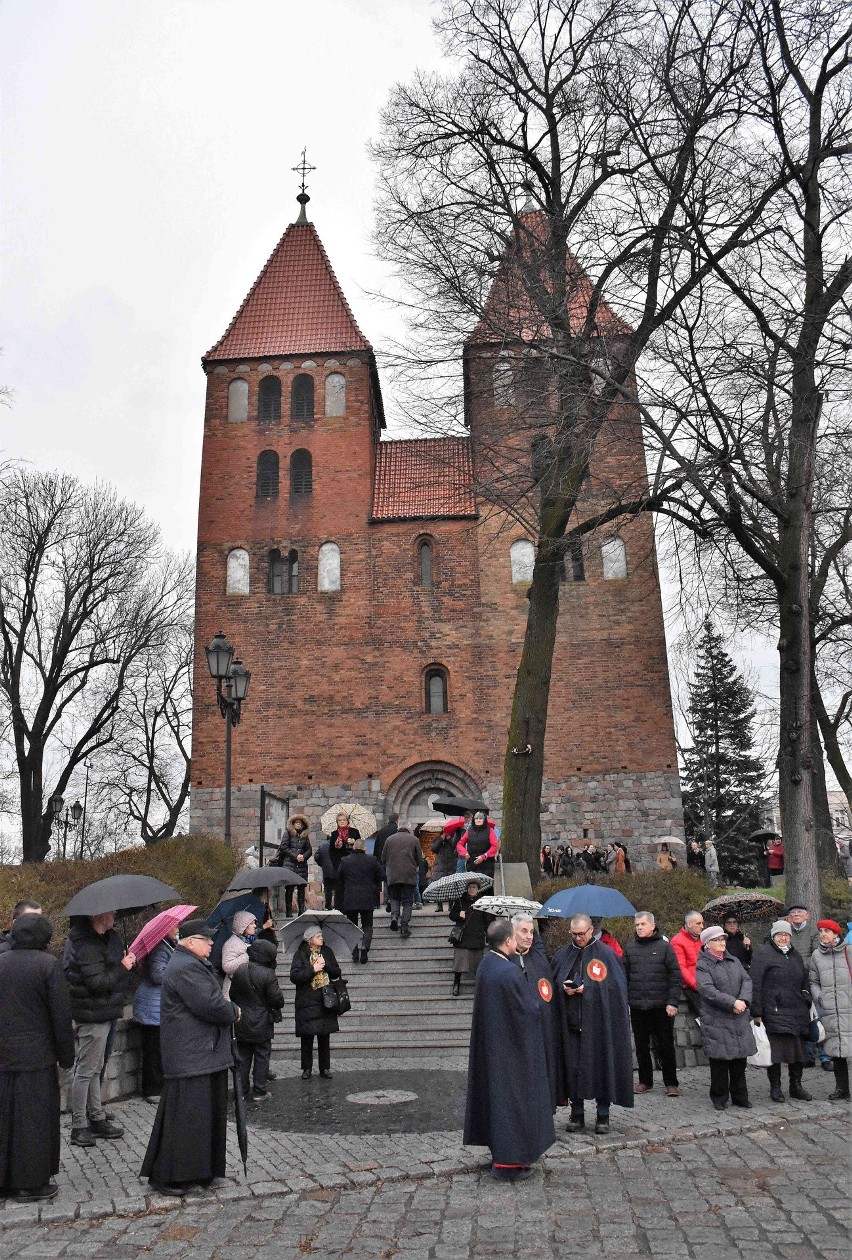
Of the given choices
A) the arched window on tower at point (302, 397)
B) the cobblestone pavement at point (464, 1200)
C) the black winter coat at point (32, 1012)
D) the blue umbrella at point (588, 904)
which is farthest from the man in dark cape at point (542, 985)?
the arched window on tower at point (302, 397)

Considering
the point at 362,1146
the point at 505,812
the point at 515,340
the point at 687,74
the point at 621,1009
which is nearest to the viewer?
the point at 362,1146

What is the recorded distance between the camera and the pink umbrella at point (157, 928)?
24.8 ft

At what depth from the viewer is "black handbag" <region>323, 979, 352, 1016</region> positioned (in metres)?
9.70

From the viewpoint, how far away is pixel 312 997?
384 inches

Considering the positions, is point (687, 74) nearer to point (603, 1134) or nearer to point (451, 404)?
point (451, 404)

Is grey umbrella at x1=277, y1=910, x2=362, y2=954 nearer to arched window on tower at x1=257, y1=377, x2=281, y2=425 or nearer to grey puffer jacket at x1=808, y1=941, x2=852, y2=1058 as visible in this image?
grey puffer jacket at x1=808, y1=941, x2=852, y2=1058

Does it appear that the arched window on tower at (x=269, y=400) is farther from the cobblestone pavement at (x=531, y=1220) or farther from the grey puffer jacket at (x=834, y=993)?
the cobblestone pavement at (x=531, y=1220)

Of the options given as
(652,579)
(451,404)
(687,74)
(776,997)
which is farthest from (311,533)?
(776,997)

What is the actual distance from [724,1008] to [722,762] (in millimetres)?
27797

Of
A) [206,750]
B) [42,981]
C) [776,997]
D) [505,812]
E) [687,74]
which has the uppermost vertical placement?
[687,74]

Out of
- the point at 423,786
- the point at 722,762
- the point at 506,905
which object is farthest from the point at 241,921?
the point at 722,762

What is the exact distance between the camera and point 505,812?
16.9 m

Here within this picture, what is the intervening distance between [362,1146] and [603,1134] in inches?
68.5

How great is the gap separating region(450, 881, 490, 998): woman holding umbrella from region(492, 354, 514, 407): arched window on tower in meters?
7.07
